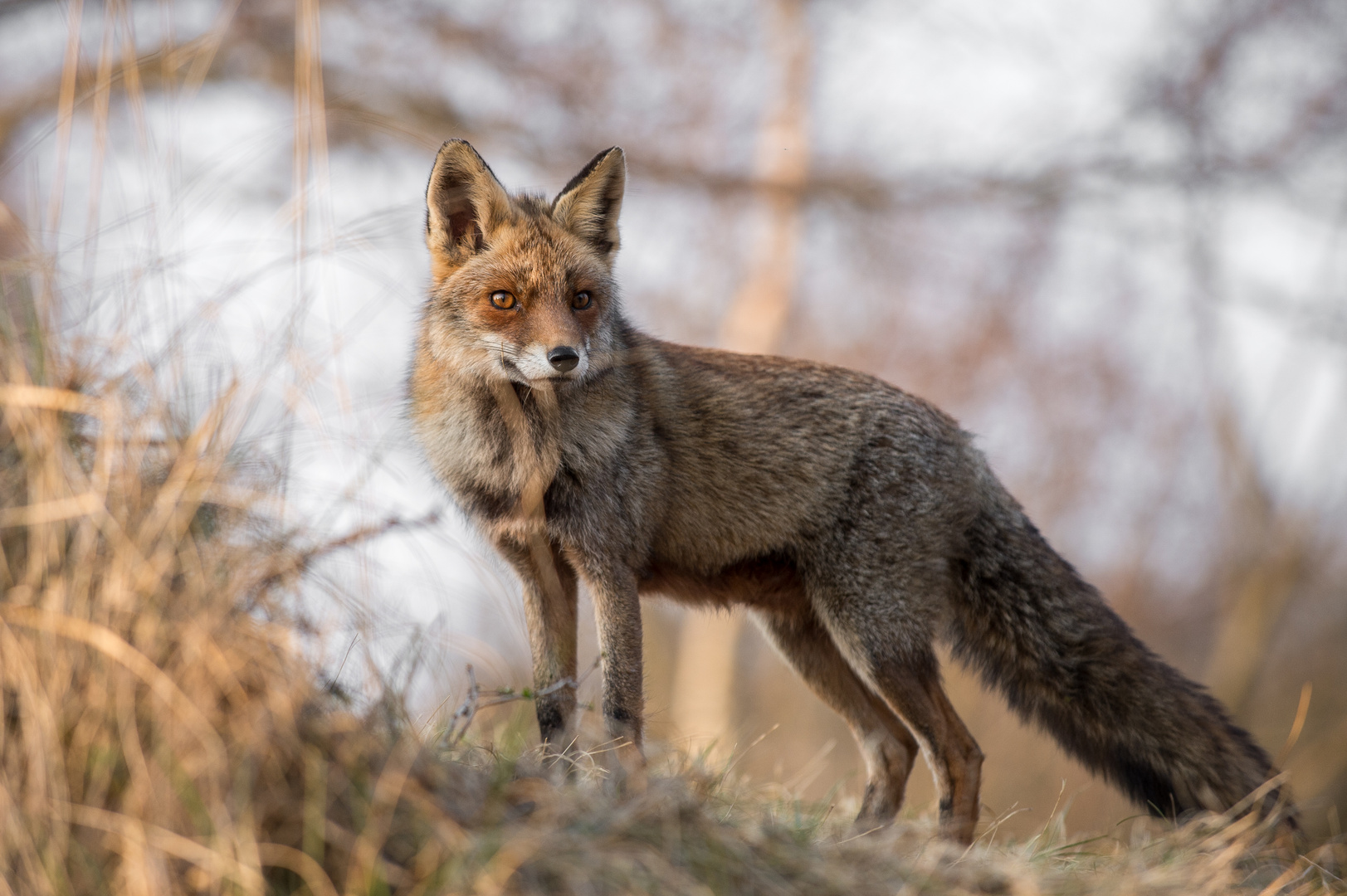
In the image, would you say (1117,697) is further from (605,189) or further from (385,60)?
(385,60)

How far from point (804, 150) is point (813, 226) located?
4.37 ft

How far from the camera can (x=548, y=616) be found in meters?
4.42

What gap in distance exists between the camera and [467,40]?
41.2 ft

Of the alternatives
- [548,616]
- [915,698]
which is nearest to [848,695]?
[915,698]

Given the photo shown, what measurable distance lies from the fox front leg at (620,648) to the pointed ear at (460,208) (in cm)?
162

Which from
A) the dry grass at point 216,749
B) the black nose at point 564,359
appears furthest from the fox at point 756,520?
the dry grass at point 216,749

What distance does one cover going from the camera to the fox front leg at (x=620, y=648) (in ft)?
13.7

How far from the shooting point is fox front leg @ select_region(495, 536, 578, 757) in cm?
424

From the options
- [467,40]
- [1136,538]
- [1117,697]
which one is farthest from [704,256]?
[1117,697]

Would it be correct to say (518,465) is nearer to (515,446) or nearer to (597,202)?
(515,446)

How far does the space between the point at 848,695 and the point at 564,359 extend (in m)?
2.47

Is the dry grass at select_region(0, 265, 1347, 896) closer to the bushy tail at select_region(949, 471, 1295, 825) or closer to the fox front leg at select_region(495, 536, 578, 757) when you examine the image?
the fox front leg at select_region(495, 536, 578, 757)

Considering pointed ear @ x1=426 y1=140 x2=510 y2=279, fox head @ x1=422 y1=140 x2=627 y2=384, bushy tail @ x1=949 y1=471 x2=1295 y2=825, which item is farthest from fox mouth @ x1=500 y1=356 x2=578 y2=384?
bushy tail @ x1=949 y1=471 x2=1295 y2=825

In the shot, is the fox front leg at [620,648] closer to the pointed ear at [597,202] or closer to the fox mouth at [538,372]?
the fox mouth at [538,372]
